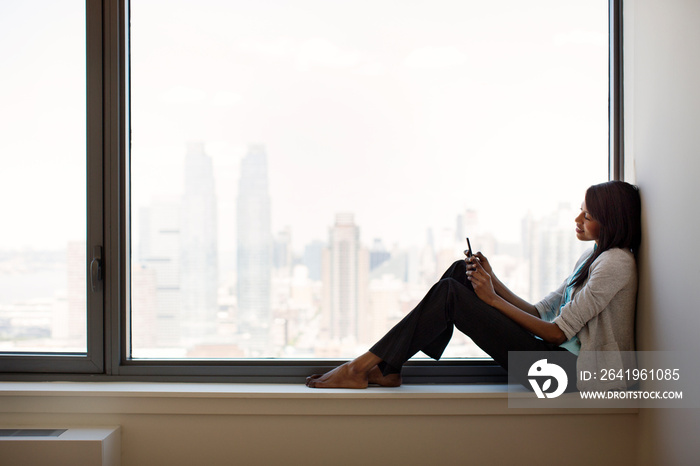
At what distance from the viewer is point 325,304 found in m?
2.15

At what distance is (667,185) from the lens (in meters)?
1.75

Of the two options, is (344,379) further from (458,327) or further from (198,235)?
(198,235)

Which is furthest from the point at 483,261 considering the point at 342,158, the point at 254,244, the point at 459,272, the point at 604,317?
the point at 254,244

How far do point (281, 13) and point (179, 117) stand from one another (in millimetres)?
587

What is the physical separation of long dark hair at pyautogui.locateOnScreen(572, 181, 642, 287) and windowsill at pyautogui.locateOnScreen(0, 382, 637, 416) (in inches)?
22.1

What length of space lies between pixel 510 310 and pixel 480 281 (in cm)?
15

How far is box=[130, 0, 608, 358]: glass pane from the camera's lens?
2.13 meters

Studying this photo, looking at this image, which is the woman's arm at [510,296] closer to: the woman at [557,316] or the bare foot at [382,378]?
the woman at [557,316]

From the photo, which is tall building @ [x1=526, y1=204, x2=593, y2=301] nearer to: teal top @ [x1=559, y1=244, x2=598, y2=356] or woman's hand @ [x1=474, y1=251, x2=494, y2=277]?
teal top @ [x1=559, y1=244, x2=598, y2=356]

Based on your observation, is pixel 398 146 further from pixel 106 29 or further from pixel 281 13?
pixel 106 29

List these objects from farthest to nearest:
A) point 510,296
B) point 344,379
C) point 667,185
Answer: point 510,296
point 344,379
point 667,185

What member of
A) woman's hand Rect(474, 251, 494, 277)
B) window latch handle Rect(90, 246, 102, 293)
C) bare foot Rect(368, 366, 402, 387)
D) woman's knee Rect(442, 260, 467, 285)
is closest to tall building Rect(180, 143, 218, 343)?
window latch handle Rect(90, 246, 102, 293)

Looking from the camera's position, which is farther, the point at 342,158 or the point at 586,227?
the point at 342,158

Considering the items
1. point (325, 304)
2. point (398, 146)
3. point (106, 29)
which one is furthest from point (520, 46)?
point (106, 29)
